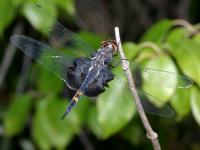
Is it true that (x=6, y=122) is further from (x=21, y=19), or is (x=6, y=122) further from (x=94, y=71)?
(x=94, y=71)

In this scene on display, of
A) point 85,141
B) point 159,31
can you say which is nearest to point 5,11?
point 159,31

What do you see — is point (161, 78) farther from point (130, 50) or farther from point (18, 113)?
point (18, 113)

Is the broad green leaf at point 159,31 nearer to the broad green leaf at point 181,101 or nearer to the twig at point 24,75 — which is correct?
the broad green leaf at point 181,101

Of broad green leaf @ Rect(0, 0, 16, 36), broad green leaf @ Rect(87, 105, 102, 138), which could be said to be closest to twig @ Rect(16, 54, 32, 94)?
broad green leaf @ Rect(87, 105, 102, 138)

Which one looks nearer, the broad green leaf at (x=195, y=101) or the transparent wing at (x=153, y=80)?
the transparent wing at (x=153, y=80)

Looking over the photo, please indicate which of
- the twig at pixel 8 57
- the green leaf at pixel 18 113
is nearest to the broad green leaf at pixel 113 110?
the green leaf at pixel 18 113

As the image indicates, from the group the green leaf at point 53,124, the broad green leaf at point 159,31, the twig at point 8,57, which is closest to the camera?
the broad green leaf at point 159,31

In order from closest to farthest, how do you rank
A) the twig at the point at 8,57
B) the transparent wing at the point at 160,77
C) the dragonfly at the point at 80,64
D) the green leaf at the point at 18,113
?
the dragonfly at the point at 80,64 < the transparent wing at the point at 160,77 < the green leaf at the point at 18,113 < the twig at the point at 8,57
